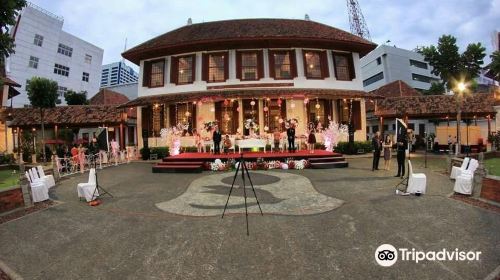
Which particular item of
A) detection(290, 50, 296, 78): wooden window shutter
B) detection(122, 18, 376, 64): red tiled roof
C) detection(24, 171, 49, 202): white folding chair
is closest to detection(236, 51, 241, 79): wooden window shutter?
detection(122, 18, 376, 64): red tiled roof

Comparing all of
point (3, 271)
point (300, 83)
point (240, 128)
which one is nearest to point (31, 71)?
point (240, 128)

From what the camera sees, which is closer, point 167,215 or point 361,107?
point 167,215

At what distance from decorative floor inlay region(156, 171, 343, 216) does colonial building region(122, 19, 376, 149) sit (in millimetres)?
8732

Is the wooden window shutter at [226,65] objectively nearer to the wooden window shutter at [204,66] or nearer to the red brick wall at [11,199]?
the wooden window shutter at [204,66]

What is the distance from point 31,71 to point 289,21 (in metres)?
37.2

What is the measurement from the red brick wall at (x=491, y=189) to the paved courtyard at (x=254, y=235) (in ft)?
3.05

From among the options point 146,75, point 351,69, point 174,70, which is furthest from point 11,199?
point 351,69

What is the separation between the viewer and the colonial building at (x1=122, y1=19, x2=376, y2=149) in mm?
21875

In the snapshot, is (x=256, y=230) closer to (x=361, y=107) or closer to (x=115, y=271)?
(x=115, y=271)

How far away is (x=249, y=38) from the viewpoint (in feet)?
71.0

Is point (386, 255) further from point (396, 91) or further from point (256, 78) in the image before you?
point (396, 91)

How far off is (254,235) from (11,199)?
7823 mm

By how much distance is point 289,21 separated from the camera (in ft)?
85.3

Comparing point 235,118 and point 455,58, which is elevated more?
point 455,58
